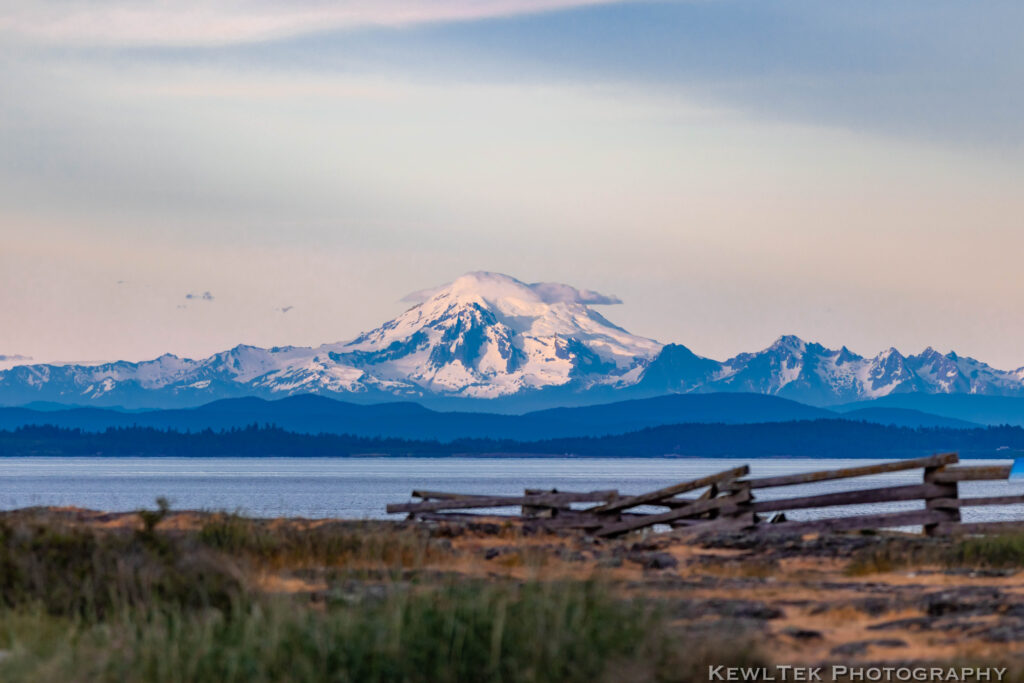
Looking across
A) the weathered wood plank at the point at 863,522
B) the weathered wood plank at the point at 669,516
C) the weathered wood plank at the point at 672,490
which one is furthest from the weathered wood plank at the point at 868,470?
the weathered wood plank at the point at 669,516

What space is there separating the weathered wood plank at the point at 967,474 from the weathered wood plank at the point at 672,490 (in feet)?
10.0

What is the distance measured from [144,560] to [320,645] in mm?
4527

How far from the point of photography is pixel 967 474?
2016 centimetres

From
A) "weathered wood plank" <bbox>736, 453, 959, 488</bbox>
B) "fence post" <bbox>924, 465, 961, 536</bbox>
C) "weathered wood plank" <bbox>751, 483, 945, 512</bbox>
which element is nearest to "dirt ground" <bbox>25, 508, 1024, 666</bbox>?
"fence post" <bbox>924, 465, 961, 536</bbox>

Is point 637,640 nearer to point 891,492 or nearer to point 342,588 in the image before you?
point 342,588

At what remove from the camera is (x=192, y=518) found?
22.1m

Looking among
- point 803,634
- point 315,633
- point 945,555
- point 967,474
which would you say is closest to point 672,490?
point 967,474

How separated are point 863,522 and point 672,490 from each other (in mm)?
3616

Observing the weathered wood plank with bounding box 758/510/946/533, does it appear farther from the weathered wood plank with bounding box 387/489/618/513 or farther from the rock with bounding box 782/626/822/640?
the rock with bounding box 782/626/822/640

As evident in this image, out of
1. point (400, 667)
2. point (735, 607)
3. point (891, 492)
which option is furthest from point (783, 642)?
point (891, 492)

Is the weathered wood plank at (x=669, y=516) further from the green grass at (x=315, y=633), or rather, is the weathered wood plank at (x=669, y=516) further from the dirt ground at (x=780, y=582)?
the green grass at (x=315, y=633)

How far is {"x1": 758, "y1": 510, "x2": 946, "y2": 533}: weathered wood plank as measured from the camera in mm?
20750

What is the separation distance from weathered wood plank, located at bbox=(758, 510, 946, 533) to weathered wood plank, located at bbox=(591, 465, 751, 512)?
1010 mm

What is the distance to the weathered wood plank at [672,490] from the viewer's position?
22031 millimetres
